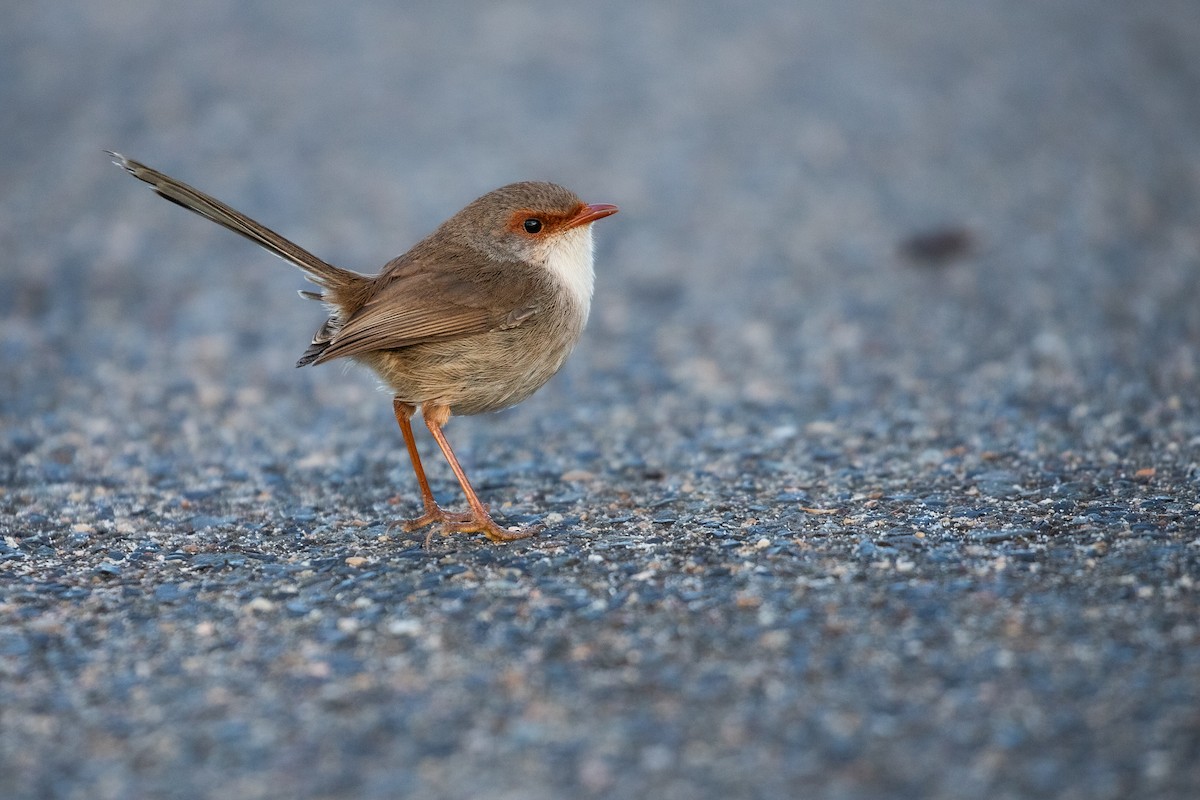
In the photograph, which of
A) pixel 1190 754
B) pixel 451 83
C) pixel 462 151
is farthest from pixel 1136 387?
pixel 451 83

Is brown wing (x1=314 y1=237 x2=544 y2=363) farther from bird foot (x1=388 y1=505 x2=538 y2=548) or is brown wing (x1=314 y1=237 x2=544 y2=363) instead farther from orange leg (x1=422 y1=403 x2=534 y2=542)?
bird foot (x1=388 y1=505 x2=538 y2=548)

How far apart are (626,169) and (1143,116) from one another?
16.8 feet

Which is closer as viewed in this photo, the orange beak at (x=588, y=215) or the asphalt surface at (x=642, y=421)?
the asphalt surface at (x=642, y=421)

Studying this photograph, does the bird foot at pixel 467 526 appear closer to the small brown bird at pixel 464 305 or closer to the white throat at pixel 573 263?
the small brown bird at pixel 464 305

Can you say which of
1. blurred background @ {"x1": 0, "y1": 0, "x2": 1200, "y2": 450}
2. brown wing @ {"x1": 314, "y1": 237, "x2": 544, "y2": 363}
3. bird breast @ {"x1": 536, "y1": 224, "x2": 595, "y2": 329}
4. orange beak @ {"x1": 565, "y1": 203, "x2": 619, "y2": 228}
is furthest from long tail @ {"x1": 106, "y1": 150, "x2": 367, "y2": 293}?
blurred background @ {"x1": 0, "y1": 0, "x2": 1200, "y2": 450}

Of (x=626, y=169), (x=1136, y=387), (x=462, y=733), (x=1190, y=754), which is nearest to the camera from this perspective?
(x=1190, y=754)

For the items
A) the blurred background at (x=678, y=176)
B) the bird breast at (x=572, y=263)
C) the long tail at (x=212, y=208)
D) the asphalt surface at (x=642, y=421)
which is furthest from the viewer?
the blurred background at (x=678, y=176)

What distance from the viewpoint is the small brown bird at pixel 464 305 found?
5695 mm

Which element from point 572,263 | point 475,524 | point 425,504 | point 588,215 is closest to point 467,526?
point 475,524

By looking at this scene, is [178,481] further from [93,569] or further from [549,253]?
[549,253]

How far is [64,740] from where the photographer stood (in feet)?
12.7

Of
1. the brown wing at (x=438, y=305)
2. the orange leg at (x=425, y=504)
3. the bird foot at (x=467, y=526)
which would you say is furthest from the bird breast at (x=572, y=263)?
the bird foot at (x=467, y=526)

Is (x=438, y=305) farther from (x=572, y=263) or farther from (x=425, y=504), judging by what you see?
(x=425, y=504)

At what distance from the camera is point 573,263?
6.06 meters
